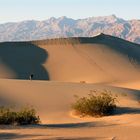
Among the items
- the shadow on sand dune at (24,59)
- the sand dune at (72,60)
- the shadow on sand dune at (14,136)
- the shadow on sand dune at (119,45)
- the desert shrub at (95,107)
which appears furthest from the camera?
the shadow on sand dune at (119,45)

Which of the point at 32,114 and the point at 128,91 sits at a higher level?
the point at 128,91

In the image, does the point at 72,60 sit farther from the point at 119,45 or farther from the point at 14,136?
the point at 14,136

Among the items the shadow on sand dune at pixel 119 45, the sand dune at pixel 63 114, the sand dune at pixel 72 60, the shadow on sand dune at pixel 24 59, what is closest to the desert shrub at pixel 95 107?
the sand dune at pixel 63 114

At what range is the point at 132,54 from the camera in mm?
66750

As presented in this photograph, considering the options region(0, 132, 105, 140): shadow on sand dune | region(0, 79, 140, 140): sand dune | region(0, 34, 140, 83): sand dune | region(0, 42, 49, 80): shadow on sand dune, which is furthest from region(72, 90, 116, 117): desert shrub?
region(0, 42, 49, 80): shadow on sand dune

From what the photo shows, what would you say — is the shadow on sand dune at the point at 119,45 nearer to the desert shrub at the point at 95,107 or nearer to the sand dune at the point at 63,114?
the sand dune at the point at 63,114

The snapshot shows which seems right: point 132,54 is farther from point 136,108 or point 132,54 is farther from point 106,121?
point 106,121

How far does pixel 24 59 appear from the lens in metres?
60.8

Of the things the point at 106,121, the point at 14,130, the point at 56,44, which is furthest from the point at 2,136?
the point at 56,44

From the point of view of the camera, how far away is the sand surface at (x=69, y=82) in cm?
1507

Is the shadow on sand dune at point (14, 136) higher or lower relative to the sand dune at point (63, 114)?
lower

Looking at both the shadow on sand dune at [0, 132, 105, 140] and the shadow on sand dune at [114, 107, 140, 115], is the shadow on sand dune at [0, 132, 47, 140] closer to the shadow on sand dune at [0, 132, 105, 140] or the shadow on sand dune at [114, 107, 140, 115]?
the shadow on sand dune at [0, 132, 105, 140]

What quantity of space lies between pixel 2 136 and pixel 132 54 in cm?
5404

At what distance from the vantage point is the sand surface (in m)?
15.1
